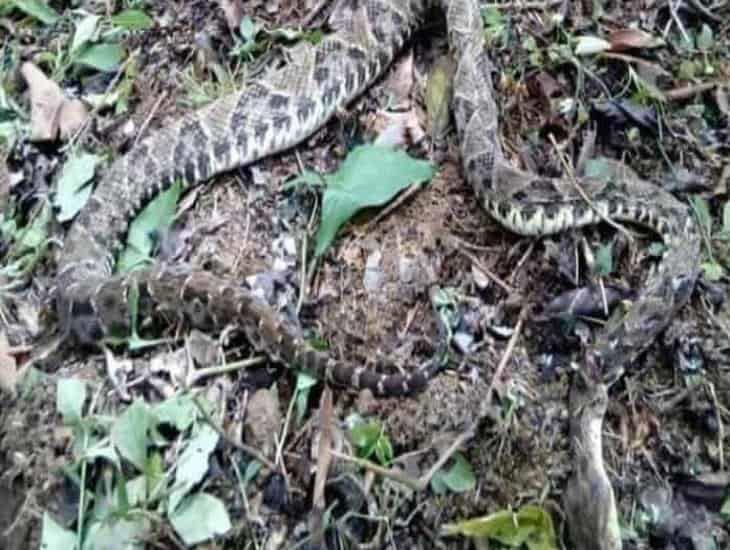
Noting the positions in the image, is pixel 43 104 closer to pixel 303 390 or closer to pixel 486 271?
pixel 303 390

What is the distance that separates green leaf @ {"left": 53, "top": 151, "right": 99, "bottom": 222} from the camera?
5781mm

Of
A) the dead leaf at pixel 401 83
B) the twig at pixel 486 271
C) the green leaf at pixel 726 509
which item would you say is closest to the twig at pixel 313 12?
the dead leaf at pixel 401 83

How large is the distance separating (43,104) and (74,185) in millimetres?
595

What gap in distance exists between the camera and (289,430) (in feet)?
15.4

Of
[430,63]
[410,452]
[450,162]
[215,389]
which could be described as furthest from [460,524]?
[430,63]

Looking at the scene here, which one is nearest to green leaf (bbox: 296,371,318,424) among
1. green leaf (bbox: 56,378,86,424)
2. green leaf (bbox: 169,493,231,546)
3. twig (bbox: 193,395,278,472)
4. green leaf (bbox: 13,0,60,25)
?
twig (bbox: 193,395,278,472)

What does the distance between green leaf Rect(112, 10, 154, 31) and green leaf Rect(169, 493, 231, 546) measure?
2.98m

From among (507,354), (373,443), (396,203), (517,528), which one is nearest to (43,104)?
(396,203)

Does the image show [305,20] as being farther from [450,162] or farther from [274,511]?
[274,511]

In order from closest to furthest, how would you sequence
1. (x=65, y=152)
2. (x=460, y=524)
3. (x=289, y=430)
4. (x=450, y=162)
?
(x=460, y=524)
(x=289, y=430)
(x=450, y=162)
(x=65, y=152)

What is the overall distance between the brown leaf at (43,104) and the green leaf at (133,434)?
2.07 m

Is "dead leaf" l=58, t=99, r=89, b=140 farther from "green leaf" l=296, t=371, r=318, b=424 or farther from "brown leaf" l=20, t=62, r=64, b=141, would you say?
"green leaf" l=296, t=371, r=318, b=424

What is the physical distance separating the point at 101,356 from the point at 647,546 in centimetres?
255

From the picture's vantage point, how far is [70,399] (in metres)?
4.86
